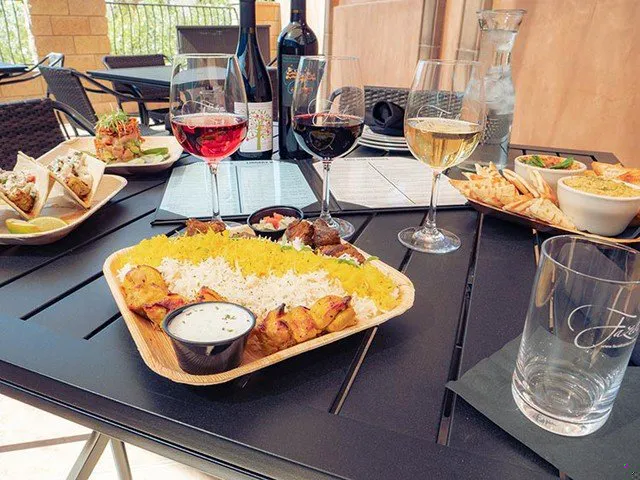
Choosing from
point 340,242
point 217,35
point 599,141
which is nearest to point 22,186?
point 340,242

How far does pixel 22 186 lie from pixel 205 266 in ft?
1.67

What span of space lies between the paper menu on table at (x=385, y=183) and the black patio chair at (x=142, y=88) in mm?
2484

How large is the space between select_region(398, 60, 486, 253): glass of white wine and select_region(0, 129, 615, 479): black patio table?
0.42ft

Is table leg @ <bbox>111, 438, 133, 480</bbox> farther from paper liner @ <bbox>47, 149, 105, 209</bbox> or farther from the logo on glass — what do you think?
the logo on glass

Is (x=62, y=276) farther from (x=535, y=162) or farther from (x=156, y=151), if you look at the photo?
(x=535, y=162)

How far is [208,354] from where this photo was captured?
18.5 inches

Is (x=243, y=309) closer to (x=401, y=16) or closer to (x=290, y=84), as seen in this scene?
(x=290, y=84)

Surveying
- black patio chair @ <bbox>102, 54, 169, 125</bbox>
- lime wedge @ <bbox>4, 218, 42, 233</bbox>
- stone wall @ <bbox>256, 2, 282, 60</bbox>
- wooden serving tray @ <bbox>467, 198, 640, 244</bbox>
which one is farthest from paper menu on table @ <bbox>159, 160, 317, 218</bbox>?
stone wall @ <bbox>256, 2, 282, 60</bbox>

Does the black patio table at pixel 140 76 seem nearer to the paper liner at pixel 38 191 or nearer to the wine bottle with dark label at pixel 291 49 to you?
the wine bottle with dark label at pixel 291 49

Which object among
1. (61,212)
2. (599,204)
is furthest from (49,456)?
(599,204)

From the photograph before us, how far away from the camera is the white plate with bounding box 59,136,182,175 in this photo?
121 cm

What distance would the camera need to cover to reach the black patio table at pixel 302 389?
0.44 m

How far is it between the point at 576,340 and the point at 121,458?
3.86 feet

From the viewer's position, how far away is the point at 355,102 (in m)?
0.93
